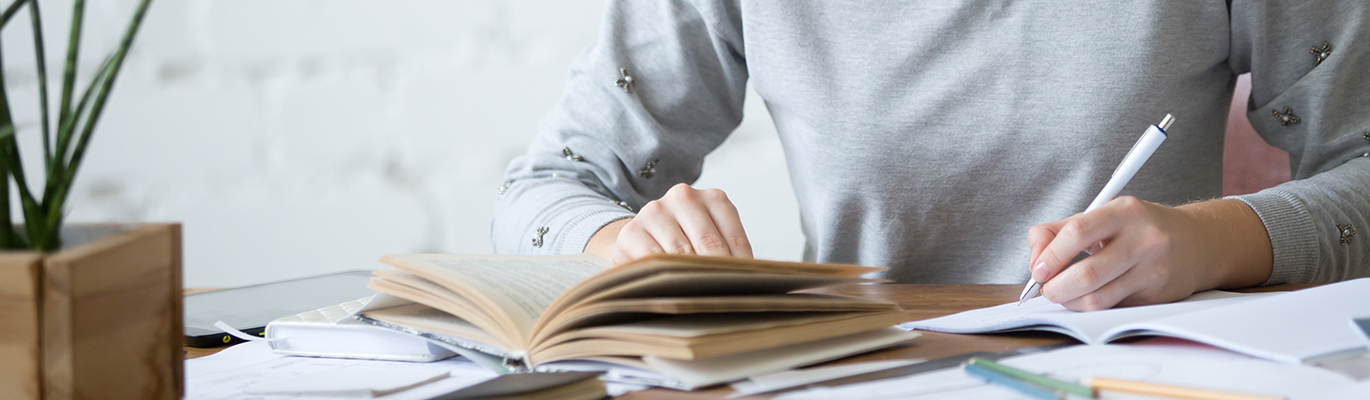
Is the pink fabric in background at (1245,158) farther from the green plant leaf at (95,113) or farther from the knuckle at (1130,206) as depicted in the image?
the green plant leaf at (95,113)

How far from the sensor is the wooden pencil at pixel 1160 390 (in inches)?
13.6

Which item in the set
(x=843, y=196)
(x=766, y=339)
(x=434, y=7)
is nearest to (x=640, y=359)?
(x=766, y=339)

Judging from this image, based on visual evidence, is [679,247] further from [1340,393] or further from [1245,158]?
[1245,158]

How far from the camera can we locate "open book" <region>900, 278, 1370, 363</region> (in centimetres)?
42

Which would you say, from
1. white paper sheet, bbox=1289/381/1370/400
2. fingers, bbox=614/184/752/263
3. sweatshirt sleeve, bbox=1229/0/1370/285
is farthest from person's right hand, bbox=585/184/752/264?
sweatshirt sleeve, bbox=1229/0/1370/285

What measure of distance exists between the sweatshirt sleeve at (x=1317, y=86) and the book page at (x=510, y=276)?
0.61m

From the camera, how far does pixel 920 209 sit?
38.2 inches

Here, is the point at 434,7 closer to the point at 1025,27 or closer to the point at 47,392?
the point at 1025,27

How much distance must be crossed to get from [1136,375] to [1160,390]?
32 mm

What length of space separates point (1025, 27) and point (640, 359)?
670 millimetres

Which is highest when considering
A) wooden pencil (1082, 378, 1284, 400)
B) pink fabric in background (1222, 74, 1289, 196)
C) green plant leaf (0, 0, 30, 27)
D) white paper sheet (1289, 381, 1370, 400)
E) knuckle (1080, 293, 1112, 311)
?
green plant leaf (0, 0, 30, 27)

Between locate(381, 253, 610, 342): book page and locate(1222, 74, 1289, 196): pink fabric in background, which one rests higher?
locate(1222, 74, 1289, 196): pink fabric in background

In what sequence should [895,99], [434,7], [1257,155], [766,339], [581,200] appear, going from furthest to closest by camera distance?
[434,7], [1257,155], [895,99], [581,200], [766,339]

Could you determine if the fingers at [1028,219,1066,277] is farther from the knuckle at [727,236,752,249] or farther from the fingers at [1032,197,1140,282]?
the knuckle at [727,236,752,249]
